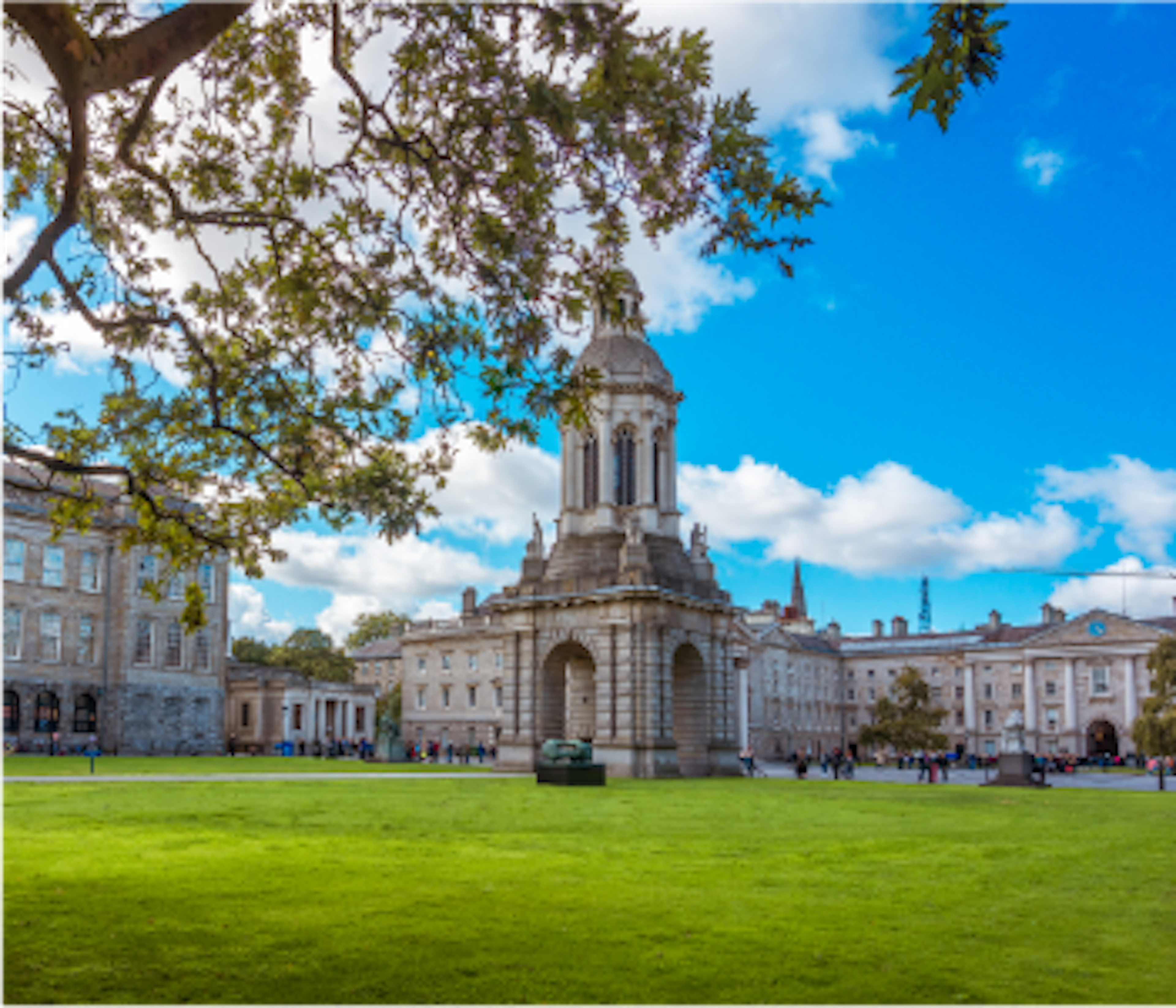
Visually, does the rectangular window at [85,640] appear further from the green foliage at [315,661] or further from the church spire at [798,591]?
the church spire at [798,591]

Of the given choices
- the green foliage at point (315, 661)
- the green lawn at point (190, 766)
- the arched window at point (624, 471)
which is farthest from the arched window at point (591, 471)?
the green foliage at point (315, 661)

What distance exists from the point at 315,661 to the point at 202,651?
3281 centimetres

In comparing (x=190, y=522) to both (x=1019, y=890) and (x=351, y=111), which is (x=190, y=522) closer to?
(x=351, y=111)

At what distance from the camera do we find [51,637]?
5966 centimetres

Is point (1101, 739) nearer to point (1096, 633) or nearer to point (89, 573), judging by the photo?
point (1096, 633)

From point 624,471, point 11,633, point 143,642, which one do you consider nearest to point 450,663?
point 143,642

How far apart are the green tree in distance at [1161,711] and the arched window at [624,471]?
24543 millimetres

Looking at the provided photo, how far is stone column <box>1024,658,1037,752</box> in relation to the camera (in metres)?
98.8

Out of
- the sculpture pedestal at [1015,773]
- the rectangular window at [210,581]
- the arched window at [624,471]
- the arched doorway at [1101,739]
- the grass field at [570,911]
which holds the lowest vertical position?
the arched doorway at [1101,739]

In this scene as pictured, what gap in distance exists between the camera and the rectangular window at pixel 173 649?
64.2 meters

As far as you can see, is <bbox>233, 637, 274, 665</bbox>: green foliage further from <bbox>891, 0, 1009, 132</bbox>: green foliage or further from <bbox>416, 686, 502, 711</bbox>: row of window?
<bbox>891, 0, 1009, 132</bbox>: green foliage

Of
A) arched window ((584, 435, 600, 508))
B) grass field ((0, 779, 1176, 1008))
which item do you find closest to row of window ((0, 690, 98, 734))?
arched window ((584, 435, 600, 508))

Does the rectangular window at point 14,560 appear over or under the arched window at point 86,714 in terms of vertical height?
over

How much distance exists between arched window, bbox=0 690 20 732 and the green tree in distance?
54479 mm
